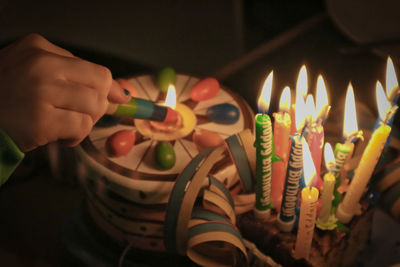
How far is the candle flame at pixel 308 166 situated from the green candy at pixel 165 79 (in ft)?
Answer: 1.73

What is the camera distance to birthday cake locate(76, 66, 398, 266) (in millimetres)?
817

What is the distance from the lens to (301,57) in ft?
5.79

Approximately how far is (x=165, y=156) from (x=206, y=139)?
112 mm

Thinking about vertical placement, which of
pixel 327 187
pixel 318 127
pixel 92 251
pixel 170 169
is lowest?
pixel 92 251

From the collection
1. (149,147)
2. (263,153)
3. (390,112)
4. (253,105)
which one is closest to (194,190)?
(263,153)

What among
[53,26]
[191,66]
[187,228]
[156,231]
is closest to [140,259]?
[156,231]

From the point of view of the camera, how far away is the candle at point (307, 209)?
72 cm

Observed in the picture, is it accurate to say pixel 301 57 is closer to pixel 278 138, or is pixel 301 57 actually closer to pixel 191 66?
pixel 191 66

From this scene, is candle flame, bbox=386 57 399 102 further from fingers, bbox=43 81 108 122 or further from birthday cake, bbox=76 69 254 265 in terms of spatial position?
fingers, bbox=43 81 108 122

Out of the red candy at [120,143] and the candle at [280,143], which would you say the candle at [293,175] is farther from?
the red candy at [120,143]

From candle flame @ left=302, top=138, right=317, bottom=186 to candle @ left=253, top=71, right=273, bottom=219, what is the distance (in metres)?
0.07

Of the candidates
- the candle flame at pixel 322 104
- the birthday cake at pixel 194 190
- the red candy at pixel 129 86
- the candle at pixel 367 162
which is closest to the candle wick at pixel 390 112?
the candle at pixel 367 162

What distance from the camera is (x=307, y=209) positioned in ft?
2.48

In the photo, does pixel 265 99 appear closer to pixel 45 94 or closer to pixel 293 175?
pixel 293 175
